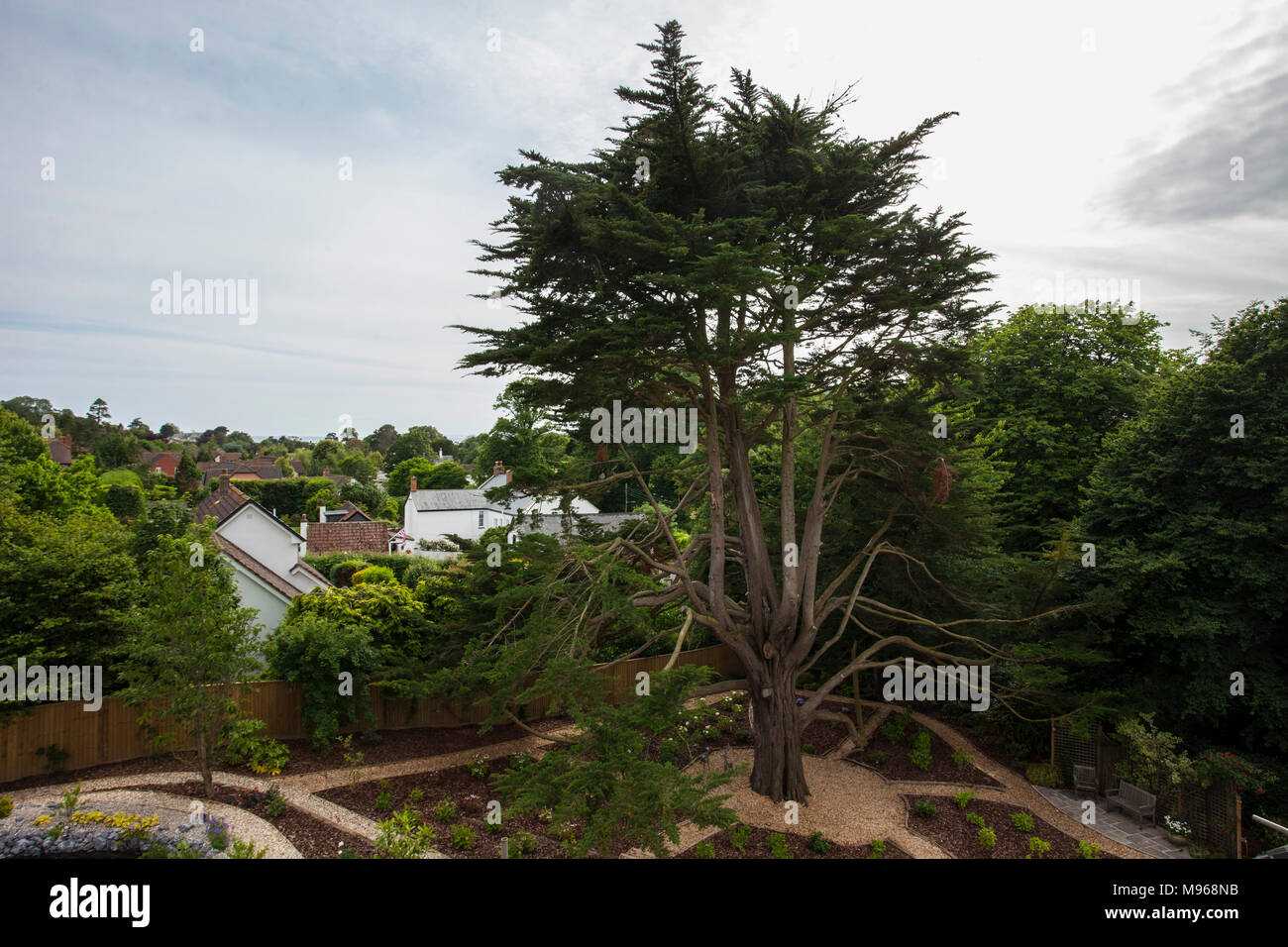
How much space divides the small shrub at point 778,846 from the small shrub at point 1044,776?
6.34 meters

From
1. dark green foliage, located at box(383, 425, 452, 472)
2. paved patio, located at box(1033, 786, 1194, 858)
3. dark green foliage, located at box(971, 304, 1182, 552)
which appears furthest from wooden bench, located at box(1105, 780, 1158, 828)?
dark green foliage, located at box(383, 425, 452, 472)

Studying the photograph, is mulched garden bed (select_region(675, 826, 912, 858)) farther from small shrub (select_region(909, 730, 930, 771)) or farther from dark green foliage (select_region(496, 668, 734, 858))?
small shrub (select_region(909, 730, 930, 771))

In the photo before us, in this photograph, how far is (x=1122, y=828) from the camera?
1164cm

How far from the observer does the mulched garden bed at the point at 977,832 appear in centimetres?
1065

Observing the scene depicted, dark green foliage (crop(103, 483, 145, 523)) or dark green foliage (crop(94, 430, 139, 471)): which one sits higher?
dark green foliage (crop(94, 430, 139, 471))

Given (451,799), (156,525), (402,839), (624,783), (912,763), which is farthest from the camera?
(156,525)

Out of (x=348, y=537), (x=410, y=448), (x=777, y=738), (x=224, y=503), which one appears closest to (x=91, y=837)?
(x=777, y=738)

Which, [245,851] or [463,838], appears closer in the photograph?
[245,851]

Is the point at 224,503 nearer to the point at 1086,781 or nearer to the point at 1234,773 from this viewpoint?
the point at 1086,781

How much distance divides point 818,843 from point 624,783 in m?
5.31

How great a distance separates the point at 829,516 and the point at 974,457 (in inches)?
130

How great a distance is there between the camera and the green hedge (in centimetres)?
3019

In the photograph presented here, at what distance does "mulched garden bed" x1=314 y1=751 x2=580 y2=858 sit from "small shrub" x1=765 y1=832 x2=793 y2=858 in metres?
3.10

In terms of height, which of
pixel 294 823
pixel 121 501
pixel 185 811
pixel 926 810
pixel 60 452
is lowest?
pixel 926 810
